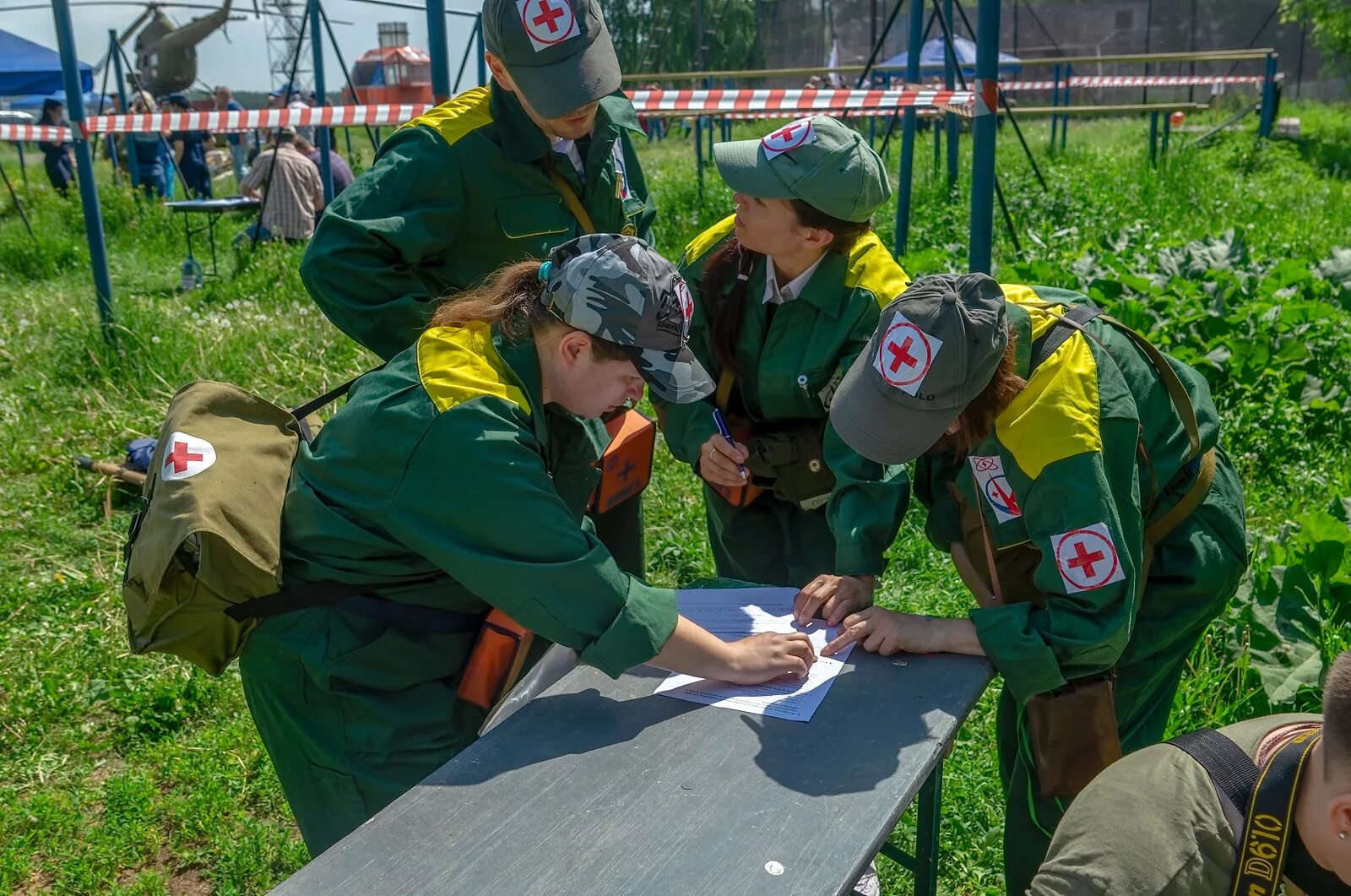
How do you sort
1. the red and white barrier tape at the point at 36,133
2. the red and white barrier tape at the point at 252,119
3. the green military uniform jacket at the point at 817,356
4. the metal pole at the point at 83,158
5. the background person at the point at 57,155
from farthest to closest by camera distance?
1. the background person at the point at 57,155
2. the red and white barrier tape at the point at 36,133
3. the red and white barrier tape at the point at 252,119
4. the metal pole at the point at 83,158
5. the green military uniform jacket at the point at 817,356

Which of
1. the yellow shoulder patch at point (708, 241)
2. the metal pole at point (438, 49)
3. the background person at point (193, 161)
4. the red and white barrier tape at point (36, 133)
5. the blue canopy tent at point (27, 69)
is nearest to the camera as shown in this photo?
the yellow shoulder patch at point (708, 241)

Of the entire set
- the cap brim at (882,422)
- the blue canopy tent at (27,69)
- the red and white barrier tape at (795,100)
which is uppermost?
the blue canopy tent at (27,69)

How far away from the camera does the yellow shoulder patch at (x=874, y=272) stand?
2611 millimetres

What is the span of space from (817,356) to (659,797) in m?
1.28

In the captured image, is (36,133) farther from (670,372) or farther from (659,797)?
(659,797)

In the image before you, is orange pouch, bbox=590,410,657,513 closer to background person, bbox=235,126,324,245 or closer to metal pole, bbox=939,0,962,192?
metal pole, bbox=939,0,962,192

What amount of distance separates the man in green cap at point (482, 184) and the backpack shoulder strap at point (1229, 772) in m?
1.78

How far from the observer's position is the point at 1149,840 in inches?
54.4

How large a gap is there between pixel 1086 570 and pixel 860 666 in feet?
1.39

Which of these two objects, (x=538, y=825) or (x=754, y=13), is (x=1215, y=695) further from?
(x=754, y=13)

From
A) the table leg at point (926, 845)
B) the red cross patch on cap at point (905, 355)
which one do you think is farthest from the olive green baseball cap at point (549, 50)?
the table leg at point (926, 845)

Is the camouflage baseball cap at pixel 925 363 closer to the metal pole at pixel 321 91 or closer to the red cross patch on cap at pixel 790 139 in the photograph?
the red cross patch on cap at pixel 790 139

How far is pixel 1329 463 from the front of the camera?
14.4 feet

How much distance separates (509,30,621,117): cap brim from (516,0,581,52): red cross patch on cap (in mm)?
51
